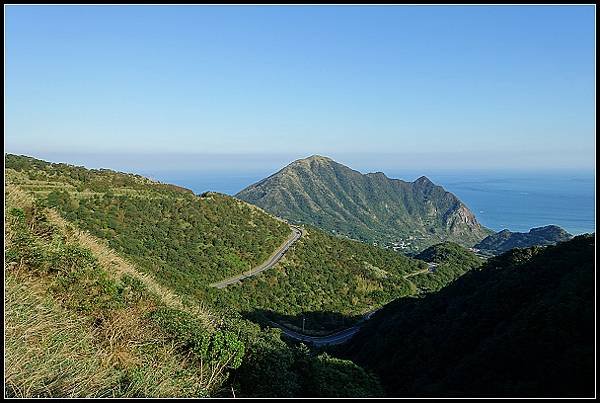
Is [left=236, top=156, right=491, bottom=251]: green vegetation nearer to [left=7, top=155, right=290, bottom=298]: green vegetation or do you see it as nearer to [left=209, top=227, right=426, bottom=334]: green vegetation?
[left=209, top=227, right=426, bottom=334]: green vegetation

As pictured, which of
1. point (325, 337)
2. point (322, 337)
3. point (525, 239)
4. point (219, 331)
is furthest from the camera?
point (525, 239)

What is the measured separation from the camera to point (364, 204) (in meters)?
139

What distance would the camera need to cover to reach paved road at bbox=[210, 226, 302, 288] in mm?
29288

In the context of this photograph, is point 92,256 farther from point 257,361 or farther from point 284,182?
point 284,182

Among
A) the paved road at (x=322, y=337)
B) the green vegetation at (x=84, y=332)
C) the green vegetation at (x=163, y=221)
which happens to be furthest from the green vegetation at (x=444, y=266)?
the green vegetation at (x=84, y=332)

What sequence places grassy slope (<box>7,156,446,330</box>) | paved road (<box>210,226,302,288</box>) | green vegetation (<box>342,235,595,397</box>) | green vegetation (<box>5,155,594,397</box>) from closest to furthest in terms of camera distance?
1. green vegetation (<box>5,155,594,397</box>)
2. green vegetation (<box>342,235,595,397</box>)
3. grassy slope (<box>7,156,446,330</box>)
4. paved road (<box>210,226,302,288</box>)

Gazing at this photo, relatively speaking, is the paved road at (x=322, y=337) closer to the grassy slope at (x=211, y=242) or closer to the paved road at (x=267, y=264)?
the grassy slope at (x=211, y=242)

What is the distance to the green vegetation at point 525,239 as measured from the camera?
7888 centimetres

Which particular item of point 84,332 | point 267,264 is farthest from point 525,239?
point 84,332

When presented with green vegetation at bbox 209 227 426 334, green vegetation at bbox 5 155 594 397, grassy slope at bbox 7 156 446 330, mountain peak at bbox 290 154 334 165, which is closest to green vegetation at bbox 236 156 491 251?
mountain peak at bbox 290 154 334 165

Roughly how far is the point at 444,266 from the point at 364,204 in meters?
88.1

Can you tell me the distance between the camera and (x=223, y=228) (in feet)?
113

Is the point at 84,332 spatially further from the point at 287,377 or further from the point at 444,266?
the point at 444,266

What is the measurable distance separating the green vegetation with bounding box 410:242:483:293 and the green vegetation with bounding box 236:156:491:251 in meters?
48.4
